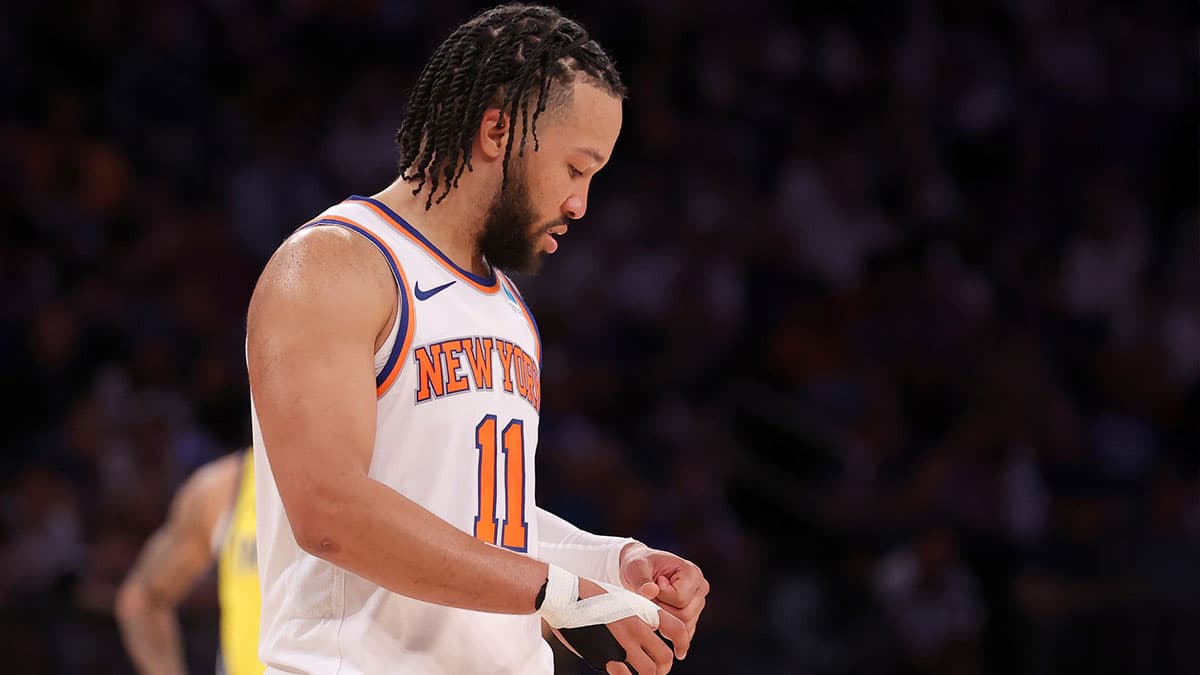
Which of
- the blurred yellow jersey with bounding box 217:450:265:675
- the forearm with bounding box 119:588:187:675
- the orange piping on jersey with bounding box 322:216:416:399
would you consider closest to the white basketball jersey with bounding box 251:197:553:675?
the orange piping on jersey with bounding box 322:216:416:399

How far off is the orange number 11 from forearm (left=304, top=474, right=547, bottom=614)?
0.69ft

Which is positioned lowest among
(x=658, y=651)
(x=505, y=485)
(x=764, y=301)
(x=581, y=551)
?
(x=764, y=301)

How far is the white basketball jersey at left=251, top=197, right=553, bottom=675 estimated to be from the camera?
2.40 meters

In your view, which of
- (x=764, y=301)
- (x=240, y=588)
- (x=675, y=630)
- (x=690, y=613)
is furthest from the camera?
(x=764, y=301)

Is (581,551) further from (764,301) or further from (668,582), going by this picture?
(764,301)

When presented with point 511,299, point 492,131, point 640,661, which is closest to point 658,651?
point 640,661

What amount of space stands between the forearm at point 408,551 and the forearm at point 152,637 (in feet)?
10.0

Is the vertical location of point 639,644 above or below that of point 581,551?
above

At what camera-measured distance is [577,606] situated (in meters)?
2.31

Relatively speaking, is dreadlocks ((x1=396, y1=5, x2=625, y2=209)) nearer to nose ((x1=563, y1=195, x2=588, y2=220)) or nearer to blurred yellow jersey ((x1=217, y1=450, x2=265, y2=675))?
nose ((x1=563, y1=195, x2=588, y2=220))

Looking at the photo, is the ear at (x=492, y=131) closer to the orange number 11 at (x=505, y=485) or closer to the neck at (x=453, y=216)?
the neck at (x=453, y=216)

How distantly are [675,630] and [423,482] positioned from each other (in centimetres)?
49

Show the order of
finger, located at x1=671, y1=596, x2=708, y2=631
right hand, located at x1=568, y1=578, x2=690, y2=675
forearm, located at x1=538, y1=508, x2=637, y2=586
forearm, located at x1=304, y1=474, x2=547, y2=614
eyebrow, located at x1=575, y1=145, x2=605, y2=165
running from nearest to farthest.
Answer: forearm, located at x1=304, y1=474, x2=547, y2=614 → right hand, located at x1=568, y1=578, x2=690, y2=675 → finger, located at x1=671, y1=596, x2=708, y2=631 → eyebrow, located at x1=575, y1=145, x2=605, y2=165 → forearm, located at x1=538, y1=508, x2=637, y2=586

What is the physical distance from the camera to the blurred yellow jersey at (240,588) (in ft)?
14.3
